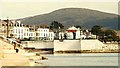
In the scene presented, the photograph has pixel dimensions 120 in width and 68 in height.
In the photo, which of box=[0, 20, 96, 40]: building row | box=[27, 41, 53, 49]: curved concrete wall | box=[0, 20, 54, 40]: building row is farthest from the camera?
box=[0, 20, 54, 40]: building row

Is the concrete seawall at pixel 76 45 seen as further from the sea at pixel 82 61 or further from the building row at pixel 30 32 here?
the sea at pixel 82 61

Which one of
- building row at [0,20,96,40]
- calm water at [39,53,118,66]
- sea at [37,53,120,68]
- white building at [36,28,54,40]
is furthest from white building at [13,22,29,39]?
calm water at [39,53,118,66]

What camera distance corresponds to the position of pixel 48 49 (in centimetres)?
1836

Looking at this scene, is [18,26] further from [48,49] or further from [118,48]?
[118,48]

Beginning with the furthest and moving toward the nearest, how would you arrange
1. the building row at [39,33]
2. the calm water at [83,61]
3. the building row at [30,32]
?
the building row at [30,32], the building row at [39,33], the calm water at [83,61]

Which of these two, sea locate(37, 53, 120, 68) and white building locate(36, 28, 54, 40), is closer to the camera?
sea locate(37, 53, 120, 68)

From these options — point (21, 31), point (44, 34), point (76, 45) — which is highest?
point (21, 31)

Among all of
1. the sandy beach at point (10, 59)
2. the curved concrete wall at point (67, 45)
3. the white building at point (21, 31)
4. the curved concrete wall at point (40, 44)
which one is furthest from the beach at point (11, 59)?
the white building at point (21, 31)

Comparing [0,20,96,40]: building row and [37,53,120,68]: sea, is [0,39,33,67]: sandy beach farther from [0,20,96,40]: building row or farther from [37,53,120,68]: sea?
[0,20,96,40]: building row

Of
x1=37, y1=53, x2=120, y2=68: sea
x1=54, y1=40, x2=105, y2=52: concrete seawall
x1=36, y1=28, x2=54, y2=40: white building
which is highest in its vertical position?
x1=36, y1=28, x2=54, y2=40: white building

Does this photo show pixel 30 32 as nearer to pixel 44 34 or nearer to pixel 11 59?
pixel 44 34

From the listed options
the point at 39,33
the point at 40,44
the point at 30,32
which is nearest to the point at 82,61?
the point at 40,44

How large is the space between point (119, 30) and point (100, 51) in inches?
162

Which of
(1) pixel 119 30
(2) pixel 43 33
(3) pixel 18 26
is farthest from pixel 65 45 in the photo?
(1) pixel 119 30
